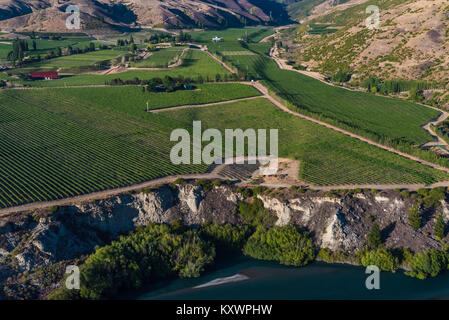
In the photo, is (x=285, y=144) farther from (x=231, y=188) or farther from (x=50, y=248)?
(x=50, y=248)

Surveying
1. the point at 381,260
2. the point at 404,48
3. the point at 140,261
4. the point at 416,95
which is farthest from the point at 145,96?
the point at 404,48

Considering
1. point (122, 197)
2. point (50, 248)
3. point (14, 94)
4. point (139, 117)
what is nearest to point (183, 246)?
point (122, 197)

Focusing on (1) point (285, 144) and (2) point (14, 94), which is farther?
(2) point (14, 94)

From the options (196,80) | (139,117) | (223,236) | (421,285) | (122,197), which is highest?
(196,80)

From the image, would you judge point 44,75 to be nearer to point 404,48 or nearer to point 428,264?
point 404,48

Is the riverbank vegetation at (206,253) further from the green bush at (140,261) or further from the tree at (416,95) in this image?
the tree at (416,95)
